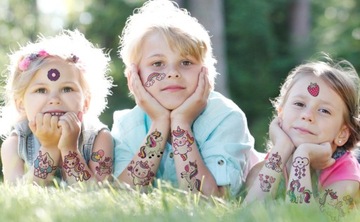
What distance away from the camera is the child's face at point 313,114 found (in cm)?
442

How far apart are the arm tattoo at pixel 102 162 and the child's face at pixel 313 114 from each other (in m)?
1.15

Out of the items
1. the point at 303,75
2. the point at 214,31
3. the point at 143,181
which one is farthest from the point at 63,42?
the point at 214,31

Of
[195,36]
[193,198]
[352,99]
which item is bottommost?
[193,198]

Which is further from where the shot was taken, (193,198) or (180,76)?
(180,76)

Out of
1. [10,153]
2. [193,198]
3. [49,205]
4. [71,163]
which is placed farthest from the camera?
[10,153]

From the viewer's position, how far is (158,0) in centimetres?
558

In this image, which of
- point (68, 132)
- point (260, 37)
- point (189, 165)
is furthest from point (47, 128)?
point (260, 37)

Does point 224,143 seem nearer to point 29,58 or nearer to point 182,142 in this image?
point 182,142

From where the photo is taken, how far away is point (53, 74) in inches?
192

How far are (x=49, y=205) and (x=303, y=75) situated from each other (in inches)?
78.0

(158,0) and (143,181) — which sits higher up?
(158,0)

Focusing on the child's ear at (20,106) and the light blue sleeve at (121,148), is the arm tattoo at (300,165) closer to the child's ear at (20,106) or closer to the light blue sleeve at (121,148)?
the light blue sleeve at (121,148)

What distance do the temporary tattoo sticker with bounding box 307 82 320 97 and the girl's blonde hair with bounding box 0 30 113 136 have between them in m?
1.45

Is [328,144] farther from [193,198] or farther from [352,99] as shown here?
[193,198]
